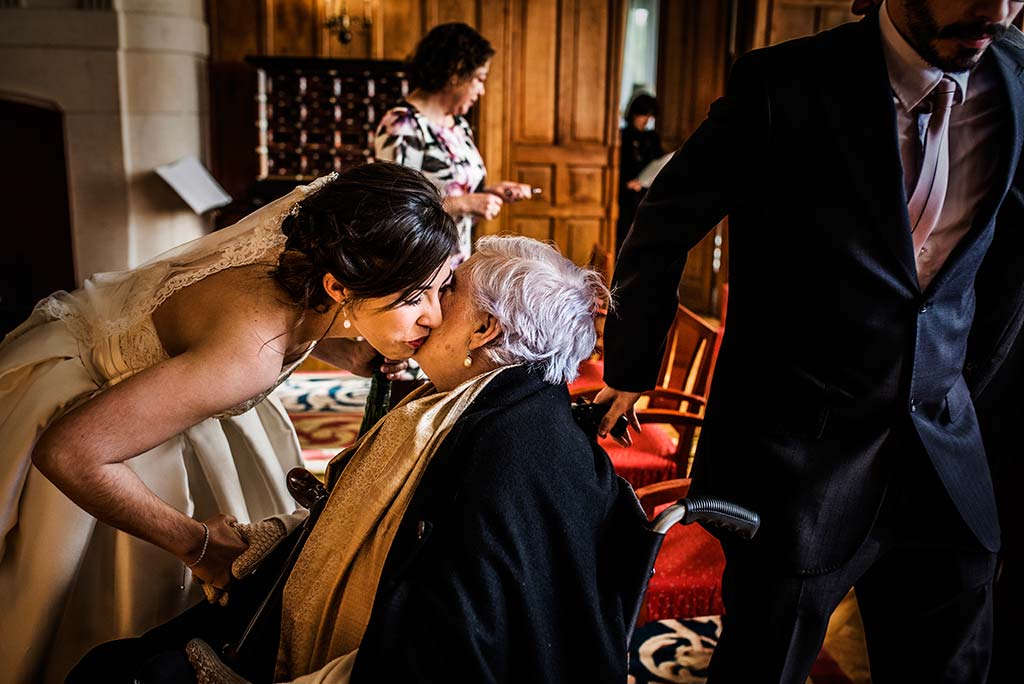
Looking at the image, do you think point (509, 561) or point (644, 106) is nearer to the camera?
point (509, 561)

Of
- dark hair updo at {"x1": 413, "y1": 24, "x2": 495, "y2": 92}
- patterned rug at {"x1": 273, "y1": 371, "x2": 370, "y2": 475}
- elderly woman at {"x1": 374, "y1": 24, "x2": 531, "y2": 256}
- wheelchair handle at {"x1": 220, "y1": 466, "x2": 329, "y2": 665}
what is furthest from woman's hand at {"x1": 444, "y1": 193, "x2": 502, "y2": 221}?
wheelchair handle at {"x1": 220, "y1": 466, "x2": 329, "y2": 665}

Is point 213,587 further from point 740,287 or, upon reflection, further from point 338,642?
point 740,287

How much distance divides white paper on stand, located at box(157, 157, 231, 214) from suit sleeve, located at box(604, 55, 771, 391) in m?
5.30

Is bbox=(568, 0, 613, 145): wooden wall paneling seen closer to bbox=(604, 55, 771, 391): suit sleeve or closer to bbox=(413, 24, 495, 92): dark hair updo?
bbox=(413, 24, 495, 92): dark hair updo

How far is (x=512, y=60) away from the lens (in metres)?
7.50

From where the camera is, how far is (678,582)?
82.5 inches

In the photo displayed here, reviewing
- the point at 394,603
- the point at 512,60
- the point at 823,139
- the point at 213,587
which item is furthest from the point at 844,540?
the point at 512,60

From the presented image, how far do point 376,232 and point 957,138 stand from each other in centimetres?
103

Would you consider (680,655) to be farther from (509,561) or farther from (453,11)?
(453,11)

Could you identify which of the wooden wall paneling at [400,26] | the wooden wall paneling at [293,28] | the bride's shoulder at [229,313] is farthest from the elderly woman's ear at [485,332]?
the wooden wall paneling at [293,28]

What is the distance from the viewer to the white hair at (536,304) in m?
1.53

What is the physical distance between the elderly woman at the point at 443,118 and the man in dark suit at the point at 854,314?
1.80m

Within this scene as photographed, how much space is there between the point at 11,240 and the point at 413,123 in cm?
439

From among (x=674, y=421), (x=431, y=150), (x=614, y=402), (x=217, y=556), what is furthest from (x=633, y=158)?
(x=217, y=556)
